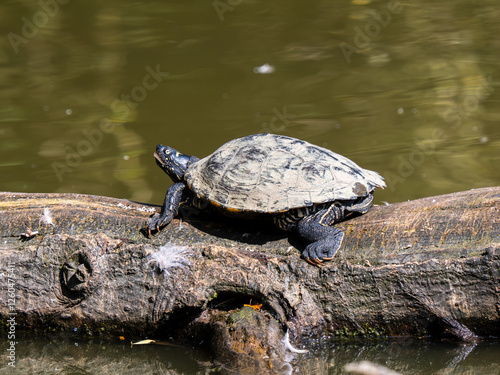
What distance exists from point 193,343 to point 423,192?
4.59m

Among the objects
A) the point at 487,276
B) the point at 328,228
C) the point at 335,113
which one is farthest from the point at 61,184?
the point at 487,276

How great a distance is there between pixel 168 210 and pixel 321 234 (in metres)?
1.07

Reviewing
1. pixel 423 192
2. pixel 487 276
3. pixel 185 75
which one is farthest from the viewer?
pixel 185 75

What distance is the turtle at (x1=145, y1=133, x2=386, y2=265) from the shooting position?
3604 mm

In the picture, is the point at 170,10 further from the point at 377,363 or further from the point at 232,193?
the point at 377,363

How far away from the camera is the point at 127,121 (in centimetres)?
845

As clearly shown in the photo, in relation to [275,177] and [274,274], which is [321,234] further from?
[275,177]

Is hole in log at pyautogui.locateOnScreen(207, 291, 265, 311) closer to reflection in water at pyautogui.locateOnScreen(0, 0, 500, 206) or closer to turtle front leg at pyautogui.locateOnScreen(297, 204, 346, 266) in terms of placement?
turtle front leg at pyautogui.locateOnScreen(297, 204, 346, 266)

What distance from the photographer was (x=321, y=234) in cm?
352

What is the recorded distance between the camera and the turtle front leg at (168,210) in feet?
12.6

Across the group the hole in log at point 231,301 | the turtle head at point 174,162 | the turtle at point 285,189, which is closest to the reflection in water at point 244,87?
the turtle head at point 174,162

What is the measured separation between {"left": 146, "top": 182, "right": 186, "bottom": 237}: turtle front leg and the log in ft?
0.24

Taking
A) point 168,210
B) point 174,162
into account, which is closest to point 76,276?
point 168,210

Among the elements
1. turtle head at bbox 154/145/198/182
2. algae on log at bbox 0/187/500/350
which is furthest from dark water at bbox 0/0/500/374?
algae on log at bbox 0/187/500/350
